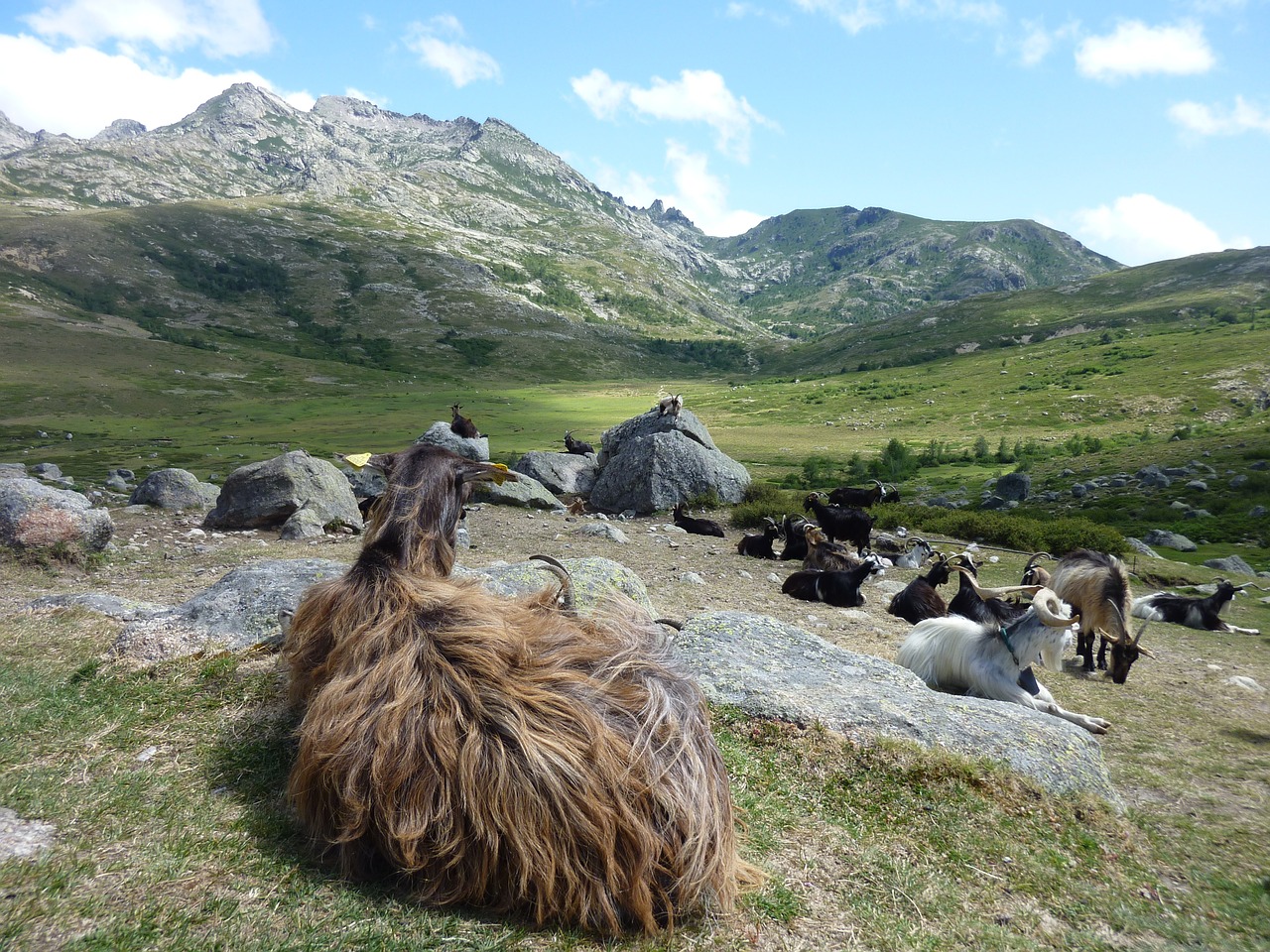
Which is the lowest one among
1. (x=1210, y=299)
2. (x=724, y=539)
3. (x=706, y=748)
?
(x=724, y=539)

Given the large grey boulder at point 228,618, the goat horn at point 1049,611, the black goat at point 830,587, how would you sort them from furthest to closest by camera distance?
1. the black goat at point 830,587
2. the goat horn at point 1049,611
3. the large grey boulder at point 228,618

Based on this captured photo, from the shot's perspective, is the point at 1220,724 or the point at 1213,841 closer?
the point at 1213,841

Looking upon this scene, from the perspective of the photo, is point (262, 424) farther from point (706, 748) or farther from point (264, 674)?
Answer: point (706, 748)

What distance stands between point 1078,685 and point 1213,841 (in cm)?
586

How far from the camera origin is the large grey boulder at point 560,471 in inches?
1069

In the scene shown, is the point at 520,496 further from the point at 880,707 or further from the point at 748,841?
the point at 748,841

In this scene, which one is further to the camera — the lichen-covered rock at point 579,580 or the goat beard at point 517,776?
the lichen-covered rock at point 579,580

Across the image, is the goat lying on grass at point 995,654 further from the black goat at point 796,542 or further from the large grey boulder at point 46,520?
the large grey boulder at point 46,520

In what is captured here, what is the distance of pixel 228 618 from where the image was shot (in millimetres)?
7020

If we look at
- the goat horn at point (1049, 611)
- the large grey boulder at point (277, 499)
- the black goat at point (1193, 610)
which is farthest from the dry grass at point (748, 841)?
the large grey boulder at point (277, 499)

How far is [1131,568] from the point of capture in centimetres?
1866

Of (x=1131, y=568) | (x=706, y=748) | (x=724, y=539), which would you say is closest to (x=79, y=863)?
(x=706, y=748)

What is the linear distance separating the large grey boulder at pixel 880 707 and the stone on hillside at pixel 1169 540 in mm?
19656

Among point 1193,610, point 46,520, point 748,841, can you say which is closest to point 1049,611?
point 748,841
